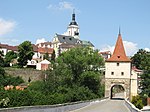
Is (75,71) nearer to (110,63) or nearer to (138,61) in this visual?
(110,63)

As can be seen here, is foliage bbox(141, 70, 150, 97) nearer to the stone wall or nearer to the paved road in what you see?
the paved road

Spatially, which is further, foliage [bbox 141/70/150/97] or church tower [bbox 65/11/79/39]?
church tower [bbox 65/11/79/39]

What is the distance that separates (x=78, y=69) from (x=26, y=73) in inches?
667

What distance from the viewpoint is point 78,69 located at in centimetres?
6238

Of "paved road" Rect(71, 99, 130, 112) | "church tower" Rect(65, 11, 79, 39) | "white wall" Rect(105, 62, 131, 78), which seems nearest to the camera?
"paved road" Rect(71, 99, 130, 112)

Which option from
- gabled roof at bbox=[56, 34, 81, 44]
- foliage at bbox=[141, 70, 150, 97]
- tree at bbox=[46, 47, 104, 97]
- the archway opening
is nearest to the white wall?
the archway opening

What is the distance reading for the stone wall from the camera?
7375 cm

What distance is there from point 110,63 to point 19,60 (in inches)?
1030

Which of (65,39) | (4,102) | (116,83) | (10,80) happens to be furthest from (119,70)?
(65,39)

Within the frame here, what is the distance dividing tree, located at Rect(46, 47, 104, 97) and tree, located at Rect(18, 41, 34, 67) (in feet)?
77.5

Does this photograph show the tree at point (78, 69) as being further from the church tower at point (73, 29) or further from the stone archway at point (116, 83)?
the church tower at point (73, 29)

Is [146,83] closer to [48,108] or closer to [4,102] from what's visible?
[48,108]

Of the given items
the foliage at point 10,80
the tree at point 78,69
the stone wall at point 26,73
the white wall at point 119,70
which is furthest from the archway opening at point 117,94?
the foliage at point 10,80

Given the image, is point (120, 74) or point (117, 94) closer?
point (120, 74)
